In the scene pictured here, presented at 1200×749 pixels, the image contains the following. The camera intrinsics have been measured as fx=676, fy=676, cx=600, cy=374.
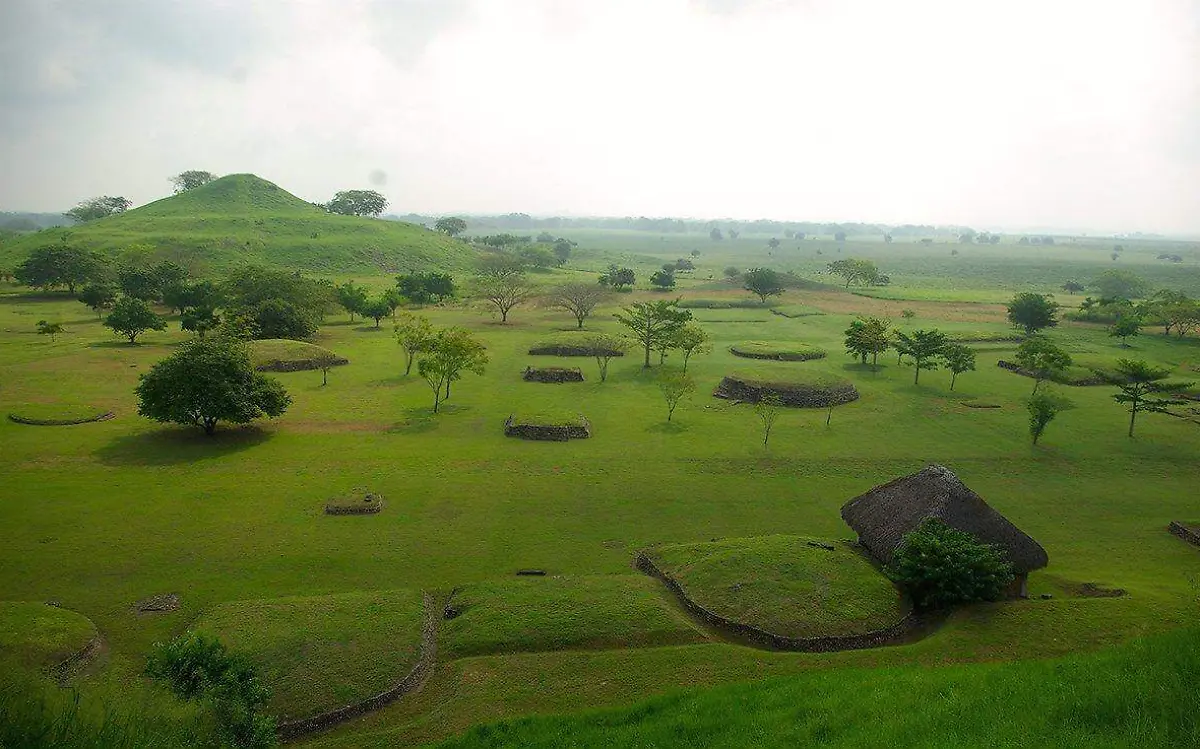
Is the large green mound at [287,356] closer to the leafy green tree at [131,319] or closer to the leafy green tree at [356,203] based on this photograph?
the leafy green tree at [131,319]

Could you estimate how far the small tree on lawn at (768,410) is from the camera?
34812 millimetres

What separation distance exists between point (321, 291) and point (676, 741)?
65.1 meters

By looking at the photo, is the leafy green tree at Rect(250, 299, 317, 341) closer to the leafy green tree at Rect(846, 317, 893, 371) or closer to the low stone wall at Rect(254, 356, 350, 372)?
the low stone wall at Rect(254, 356, 350, 372)

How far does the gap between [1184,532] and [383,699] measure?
91.2ft

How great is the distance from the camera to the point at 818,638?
17516 mm

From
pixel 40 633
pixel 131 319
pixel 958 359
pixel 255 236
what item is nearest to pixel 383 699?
pixel 40 633

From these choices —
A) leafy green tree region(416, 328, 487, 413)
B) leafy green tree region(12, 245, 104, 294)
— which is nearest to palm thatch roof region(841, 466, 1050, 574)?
leafy green tree region(416, 328, 487, 413)

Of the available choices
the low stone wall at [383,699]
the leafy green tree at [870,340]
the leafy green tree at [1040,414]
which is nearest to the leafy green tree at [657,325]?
the leafy green tree at [870,340]

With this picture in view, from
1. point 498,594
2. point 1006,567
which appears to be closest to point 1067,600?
point 1006,567

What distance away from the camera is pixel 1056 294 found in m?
124

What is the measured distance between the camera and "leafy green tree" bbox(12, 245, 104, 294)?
82875 millimetres

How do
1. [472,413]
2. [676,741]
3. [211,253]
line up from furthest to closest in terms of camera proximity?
[211,253], [472,413], [676,741]

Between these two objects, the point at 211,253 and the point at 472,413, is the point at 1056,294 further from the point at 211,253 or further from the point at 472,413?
the point at 211,253

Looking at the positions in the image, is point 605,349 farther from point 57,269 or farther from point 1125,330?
point 57,269
